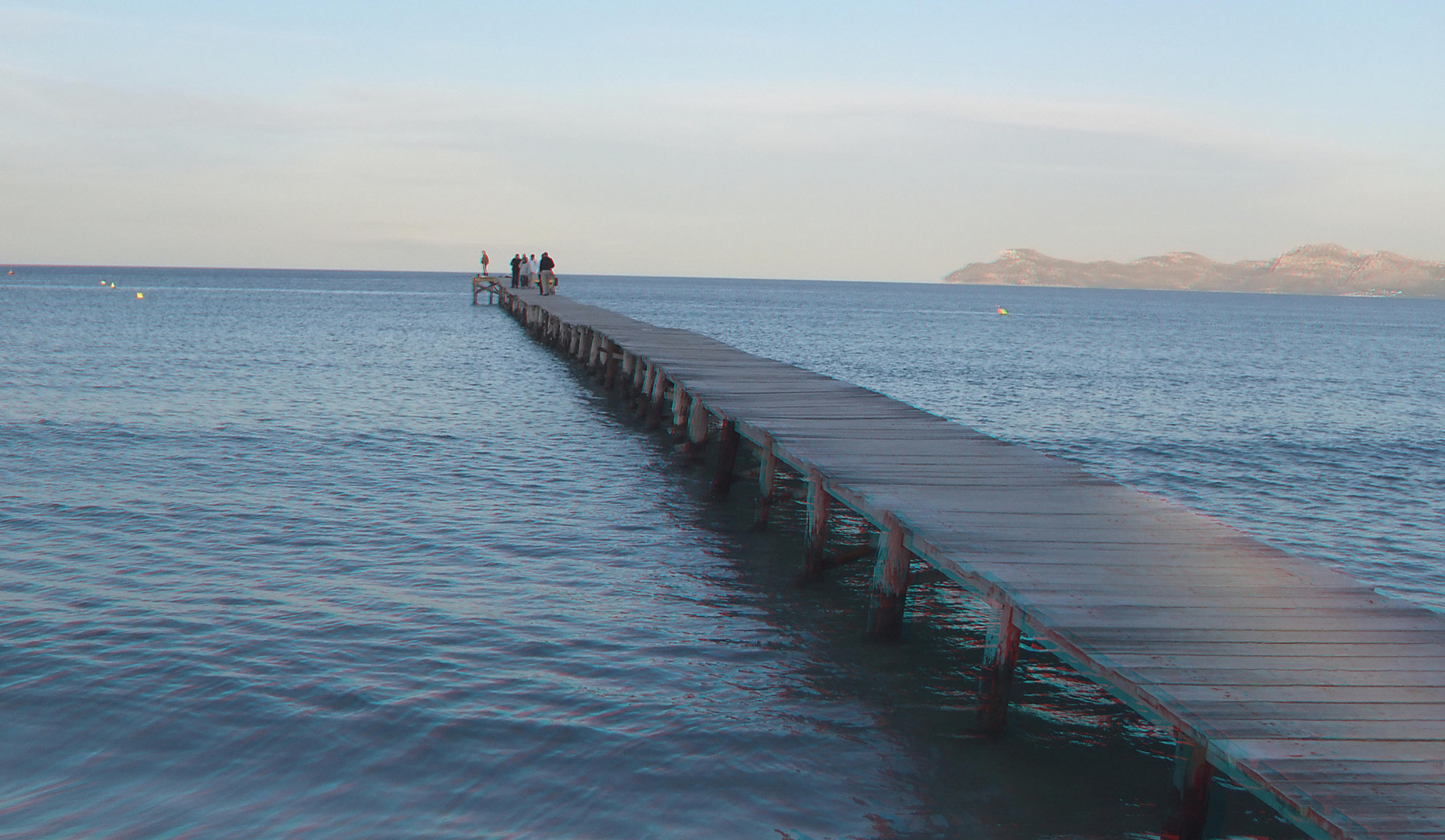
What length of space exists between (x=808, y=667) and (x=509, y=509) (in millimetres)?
5712

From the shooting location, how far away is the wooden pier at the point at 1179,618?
422cm

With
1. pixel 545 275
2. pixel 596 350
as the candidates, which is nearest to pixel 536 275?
pixel 545 275

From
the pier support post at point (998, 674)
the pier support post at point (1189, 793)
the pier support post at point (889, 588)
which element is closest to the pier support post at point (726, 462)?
the pier support post at point (889, 588)

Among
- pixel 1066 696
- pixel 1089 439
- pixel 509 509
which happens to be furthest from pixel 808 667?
pixel 1089 439

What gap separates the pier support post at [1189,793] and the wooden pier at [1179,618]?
10mm

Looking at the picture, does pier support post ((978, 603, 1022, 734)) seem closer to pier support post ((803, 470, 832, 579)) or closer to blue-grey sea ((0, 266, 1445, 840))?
blue-grey sea ((0, 266, 1445, 840))

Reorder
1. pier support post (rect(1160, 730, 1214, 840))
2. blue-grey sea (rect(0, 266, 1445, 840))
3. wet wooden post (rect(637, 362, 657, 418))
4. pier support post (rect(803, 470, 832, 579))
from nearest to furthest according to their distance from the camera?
pier support post (rect(1160, 730, 1214, 840)), blue-grey sea (rect(0, 266, 1445, 840)), pier support post (rect(803, 470, 832, 579)), wet wooden post (rect(637, 362, 657, 418))

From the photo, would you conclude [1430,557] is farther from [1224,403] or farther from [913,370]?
[913,370]

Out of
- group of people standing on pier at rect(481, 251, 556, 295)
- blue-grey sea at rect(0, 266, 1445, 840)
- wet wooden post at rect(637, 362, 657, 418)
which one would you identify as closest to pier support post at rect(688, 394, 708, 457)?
blue-grey sea at rect(0, 266, 1445, 840)

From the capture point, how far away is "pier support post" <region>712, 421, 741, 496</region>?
43.5 feet

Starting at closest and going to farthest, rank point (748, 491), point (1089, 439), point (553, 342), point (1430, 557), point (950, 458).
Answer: point (950, 458), point (1430, 557), point (748, 491), point (1089, 439), point (553, 342)

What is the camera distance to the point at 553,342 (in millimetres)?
36438

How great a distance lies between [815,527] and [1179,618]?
423 cm

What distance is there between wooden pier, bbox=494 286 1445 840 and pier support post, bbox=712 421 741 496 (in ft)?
5.58
